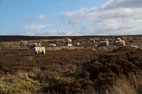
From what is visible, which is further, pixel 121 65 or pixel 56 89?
pixel 121 65

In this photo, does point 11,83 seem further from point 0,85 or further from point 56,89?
point 56,89

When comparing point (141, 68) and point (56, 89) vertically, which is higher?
point (141, 68)

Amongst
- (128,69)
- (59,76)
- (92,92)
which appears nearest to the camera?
(92,92)

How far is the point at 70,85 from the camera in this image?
9188 mm

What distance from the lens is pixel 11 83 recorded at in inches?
414

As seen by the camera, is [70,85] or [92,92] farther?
[70,85]

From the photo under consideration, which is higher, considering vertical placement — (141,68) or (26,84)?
(141,68)

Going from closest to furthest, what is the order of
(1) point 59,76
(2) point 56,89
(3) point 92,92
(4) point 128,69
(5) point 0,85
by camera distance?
(3) point 92,92
(2) point 56,89
(5) point 0,85
(4) point 128,69
(1) point 59,76

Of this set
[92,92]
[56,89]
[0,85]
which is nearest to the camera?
[92,92]

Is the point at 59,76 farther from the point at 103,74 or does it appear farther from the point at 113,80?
the point at 113,80

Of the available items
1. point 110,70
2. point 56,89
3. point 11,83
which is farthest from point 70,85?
point 11,83

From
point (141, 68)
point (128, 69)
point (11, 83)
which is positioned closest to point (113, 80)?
point (128, 69)

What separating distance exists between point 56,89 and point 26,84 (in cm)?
192

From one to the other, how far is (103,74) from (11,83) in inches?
199
